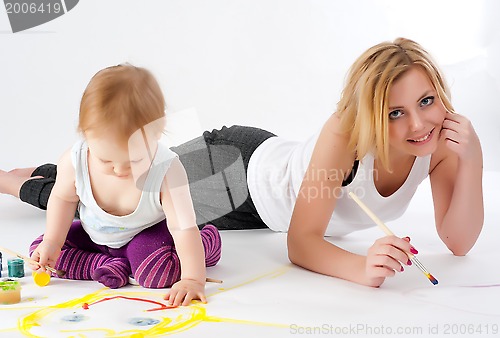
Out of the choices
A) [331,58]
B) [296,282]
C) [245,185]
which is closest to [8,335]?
[296,282]

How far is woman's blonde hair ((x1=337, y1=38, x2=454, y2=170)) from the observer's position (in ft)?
5.10

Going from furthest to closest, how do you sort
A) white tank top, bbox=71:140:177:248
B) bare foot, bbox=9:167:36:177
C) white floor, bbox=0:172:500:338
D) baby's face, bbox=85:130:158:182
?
bare foot, bbox=9:167:36:177
white tank top, bbox=71:140:177:248
baby's face, bbox=85:130:158:182
white floor, bbox=0:172:500:338

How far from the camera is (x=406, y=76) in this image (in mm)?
1571

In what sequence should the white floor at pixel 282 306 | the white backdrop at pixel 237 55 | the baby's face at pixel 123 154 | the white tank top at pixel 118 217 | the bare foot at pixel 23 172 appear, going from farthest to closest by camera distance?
1. the white backdrop at pixel 237 55
2. the bare foot at pixel 23 172
3. the white tank top at pixel 118 217
4. the baby's face at pixel 123 154
5. the white floor at pixel 282 306

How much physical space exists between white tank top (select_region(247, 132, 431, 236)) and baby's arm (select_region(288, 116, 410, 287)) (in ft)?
0.09

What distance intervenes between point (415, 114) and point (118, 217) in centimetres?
59

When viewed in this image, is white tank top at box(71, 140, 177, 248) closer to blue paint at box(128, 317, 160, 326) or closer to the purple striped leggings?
the purple striped leggings

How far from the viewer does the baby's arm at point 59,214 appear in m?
1.59

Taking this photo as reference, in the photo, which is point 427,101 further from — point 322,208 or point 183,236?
point 183,236

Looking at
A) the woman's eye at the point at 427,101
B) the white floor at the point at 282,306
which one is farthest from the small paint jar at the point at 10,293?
the woman's eye at the point at 427,101

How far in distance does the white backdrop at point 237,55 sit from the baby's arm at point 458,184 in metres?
1.31

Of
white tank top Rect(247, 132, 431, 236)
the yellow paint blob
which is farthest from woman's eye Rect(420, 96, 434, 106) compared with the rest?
the yellow paint blob

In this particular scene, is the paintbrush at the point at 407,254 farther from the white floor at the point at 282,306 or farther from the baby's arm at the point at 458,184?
the baby's arm at the point at 458,184

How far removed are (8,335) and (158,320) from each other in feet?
0.77
